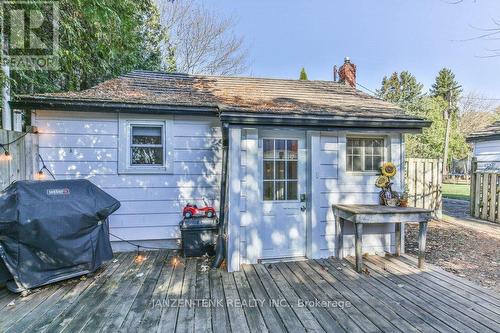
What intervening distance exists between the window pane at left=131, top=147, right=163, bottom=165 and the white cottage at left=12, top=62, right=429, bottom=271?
0.06ft

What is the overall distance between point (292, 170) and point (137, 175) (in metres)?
2.92

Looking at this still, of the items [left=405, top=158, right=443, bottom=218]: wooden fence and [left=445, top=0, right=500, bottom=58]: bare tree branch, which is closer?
[left=445, top=0, right=500, bottom=58]: bare tree branch

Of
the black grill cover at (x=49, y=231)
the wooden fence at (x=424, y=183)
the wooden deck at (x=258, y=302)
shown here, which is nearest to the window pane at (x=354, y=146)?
the wooden deck at (x=258, y=302)

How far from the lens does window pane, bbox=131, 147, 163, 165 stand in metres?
5.12

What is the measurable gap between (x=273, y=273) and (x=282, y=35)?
1329 centimetres

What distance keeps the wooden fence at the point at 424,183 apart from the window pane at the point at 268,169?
207 inches

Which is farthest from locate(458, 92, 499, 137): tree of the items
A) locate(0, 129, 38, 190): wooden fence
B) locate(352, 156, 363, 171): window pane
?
locate(0, 129, 38, 190): wooden fence

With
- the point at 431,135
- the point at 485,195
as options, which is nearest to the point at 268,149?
the point at 485,195

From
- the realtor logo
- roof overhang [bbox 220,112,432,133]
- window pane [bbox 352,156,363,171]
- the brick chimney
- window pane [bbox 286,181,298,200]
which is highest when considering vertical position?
the brick chimney

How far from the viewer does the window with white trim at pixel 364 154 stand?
4.93m

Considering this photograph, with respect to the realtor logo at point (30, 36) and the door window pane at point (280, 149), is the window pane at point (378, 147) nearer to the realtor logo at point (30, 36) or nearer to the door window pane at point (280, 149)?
the door window pane at point (280, 149)

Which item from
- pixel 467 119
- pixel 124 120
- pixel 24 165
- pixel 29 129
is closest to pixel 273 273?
pixel 124 120

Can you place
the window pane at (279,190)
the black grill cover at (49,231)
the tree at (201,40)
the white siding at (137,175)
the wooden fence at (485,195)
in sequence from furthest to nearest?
the tree at (201,40) < the wooden fence at (485,195) < the white siding at (137,175) < the window pane at (279,190) < the black grill cover at (49,231)

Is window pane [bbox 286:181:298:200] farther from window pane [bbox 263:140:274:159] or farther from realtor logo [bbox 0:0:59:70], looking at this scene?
realtor logo [bbox 0:0:59:70]
